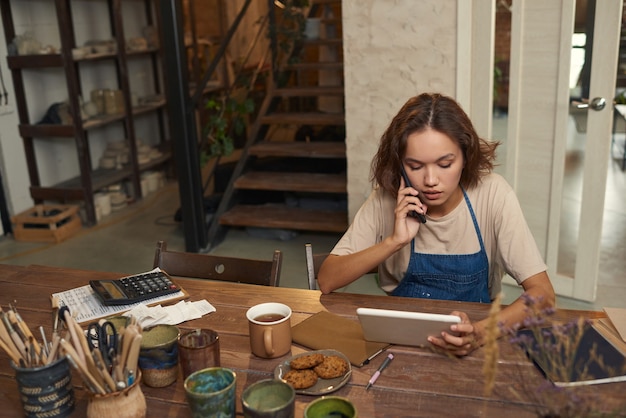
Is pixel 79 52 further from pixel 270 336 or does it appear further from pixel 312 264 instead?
pixel 270 336

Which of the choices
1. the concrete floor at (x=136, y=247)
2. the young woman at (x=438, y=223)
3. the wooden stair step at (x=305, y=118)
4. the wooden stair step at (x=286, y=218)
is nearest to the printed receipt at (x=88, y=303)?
the young woman at (x=438, y=223)

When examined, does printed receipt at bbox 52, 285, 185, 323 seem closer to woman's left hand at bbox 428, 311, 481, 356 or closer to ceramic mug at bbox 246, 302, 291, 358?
ceramic mug at bbox 246, 302, 291, 358

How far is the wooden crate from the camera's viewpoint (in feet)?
15.6

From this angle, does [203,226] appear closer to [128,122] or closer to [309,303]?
[128,122]

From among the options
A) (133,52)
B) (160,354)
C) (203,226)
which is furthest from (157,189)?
(160,354)

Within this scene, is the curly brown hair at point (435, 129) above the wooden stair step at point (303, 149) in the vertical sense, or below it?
above

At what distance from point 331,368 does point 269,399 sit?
0.68ft

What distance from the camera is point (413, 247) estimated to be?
74.5 inches

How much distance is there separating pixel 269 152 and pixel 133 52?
1.97 meters

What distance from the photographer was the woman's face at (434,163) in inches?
67.9

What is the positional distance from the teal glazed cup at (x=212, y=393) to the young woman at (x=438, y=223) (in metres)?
0.66

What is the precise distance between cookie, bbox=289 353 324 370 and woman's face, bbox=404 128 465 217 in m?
0.61

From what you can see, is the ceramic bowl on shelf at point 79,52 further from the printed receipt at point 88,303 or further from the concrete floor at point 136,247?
the printed receipt at point 88,303

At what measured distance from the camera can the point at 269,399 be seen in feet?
3.85
